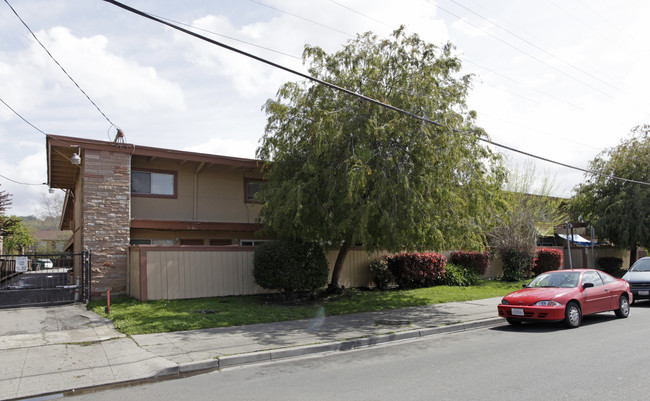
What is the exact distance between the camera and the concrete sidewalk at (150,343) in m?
7.02

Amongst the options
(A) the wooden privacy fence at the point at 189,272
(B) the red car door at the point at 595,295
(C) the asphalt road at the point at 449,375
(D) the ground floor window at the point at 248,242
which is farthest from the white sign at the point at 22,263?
(B) the red car door at the point at 595,295

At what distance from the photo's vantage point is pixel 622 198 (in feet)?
88.0

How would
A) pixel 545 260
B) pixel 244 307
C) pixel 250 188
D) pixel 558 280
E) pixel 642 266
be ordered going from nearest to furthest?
pixel 558 280
pixel 244 307
pixel 642 266
pixel 250 188
pixel 545 260

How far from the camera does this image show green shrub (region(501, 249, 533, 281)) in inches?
880

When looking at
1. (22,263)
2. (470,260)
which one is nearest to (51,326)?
(22,263)

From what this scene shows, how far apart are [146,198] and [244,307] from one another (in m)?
6.41

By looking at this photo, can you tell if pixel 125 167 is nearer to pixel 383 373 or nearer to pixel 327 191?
pixel 327 191

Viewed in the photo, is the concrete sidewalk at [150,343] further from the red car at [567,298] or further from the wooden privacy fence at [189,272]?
the wooden privacy fence at [189,272]

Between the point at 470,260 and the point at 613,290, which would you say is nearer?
the point at 613,290

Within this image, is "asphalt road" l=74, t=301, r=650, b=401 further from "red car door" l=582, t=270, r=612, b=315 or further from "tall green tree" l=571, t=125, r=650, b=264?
"tall green tree" l=571, t=125, r=650, b=264

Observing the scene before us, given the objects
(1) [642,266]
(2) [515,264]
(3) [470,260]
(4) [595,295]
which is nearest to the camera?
(4) [595,295]

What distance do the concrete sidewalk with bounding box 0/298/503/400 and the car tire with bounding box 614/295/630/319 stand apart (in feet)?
10.2

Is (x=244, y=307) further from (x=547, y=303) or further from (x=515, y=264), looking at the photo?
(x=515, y=264)

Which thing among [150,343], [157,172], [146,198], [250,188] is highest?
[157,172]
